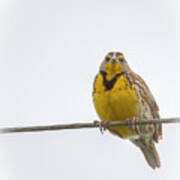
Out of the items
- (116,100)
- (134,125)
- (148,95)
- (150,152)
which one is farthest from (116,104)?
(150,152)

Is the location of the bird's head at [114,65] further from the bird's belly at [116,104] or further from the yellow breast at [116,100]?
the bird's belly at [116,104]

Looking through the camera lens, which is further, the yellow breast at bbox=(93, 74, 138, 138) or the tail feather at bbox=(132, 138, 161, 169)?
the tail feather at bbox=(132, 138, 161, 169)

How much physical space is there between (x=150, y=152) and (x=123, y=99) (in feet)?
5.72

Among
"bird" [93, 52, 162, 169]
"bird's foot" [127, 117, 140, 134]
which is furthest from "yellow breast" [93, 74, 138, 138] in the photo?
"bird's foot" [127, 117, 140, 134]

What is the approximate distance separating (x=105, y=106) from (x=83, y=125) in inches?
86.0

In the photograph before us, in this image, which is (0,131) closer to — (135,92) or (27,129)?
(27,129)

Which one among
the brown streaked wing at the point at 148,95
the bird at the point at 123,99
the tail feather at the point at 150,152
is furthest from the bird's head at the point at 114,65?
the tail feather at the point at 150,152

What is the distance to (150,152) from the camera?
10.5 metres

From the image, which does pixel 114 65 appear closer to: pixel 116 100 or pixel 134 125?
pixel 116 100

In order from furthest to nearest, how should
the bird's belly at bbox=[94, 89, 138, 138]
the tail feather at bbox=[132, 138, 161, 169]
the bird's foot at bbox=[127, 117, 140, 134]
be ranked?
1. the tail feather at bbox=[132, 138, 161, 169]
2. the bird's belly at bbox=[94, 89, 138, 138]
3. the bird's foot at bbox=[127, 117, 140, 134]

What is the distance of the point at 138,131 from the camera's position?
384 inches

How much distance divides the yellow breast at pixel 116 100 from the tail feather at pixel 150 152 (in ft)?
3.73

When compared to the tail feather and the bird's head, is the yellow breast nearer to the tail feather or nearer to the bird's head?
the bird's head

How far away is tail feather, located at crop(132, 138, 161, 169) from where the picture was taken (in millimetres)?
10344
